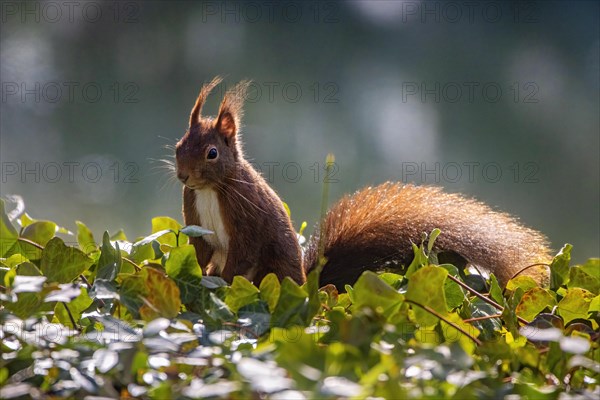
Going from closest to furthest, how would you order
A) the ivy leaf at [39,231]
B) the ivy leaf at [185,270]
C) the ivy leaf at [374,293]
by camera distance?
the ivy leaf at [374,293]
the ivy leaf at [185,270]
the ivy leaf at [39,231]

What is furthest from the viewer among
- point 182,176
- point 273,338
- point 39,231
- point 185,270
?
point 182,176

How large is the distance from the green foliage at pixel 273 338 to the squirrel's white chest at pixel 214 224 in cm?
46

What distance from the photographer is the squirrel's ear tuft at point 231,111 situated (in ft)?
4.24

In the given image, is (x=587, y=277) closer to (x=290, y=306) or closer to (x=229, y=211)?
(x=290, y=306)

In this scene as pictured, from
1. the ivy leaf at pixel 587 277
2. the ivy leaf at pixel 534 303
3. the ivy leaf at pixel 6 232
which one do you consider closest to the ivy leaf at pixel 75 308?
the ivy leaf at pixel 6 232

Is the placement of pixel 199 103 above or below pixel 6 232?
above

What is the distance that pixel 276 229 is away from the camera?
4.17ft

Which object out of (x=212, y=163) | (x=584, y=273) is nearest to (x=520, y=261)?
(x=584, y=273)

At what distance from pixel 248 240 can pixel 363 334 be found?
80 centimetres

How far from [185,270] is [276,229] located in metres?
0.59

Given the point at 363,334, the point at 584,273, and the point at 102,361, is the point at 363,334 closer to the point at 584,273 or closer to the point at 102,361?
the point at 102,361

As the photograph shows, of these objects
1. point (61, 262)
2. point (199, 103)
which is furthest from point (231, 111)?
point (61, 262)

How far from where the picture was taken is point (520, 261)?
125cm

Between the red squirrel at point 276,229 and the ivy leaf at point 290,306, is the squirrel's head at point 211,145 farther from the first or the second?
the ivy leaf at point 290,306
